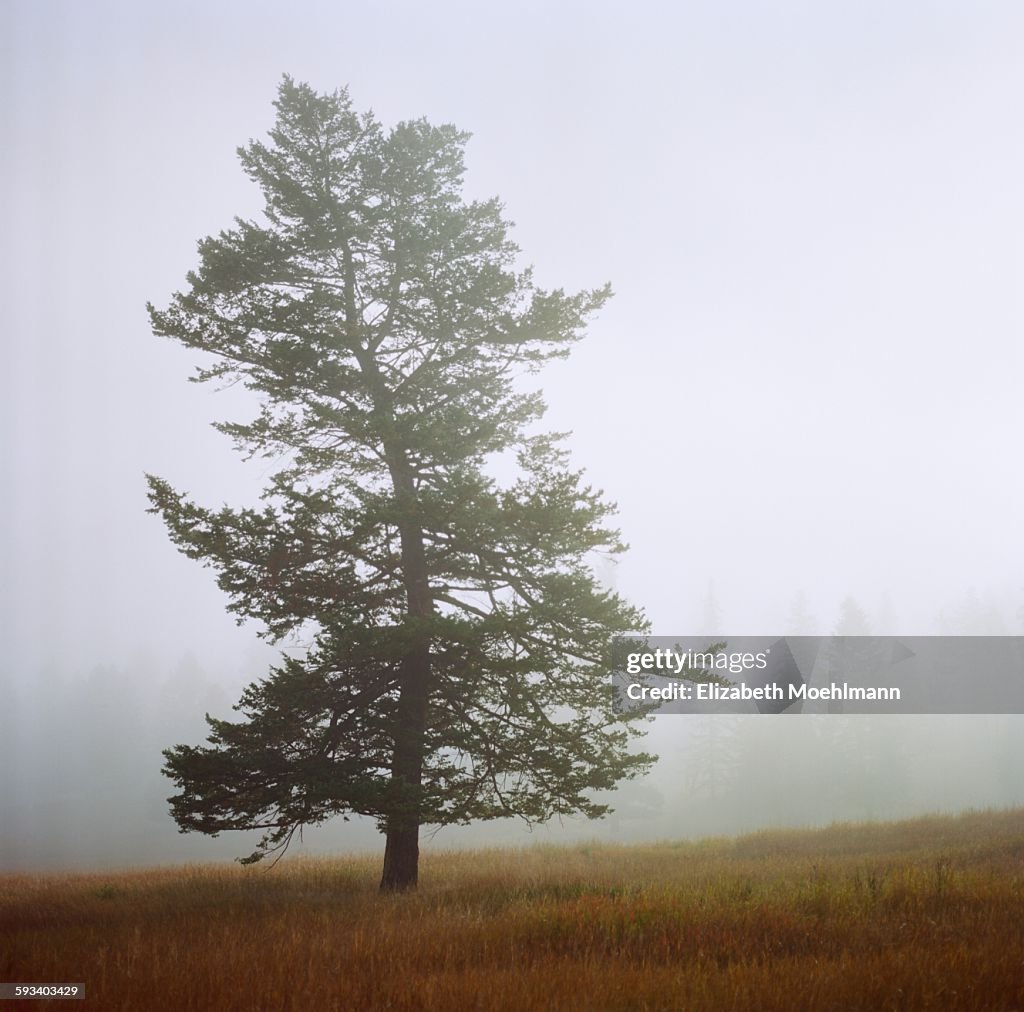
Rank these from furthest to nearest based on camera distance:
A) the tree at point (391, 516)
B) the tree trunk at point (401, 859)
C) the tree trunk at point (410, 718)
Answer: the tree trunk at point (401, 859), the tree at point (391, 516), the tree trunk at point (410, 718)

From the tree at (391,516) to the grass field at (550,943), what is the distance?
1541 mm

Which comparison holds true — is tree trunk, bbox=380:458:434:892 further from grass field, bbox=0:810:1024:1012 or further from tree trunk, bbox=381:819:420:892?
grass field, bbox=0:810:1024:1012

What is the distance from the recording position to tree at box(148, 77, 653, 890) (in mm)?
10297

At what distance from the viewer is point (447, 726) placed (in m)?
11.2

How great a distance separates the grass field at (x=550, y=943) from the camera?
518 centimetres

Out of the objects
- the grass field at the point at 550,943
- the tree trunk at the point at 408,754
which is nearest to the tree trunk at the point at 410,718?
the tree trunk at the point at 408,754

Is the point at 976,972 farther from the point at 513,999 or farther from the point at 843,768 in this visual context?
the point at 843,768

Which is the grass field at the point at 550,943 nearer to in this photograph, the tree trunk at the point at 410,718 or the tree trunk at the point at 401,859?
the tree trunk at the point at 401,859

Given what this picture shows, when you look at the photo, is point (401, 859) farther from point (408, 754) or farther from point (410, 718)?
point (410, 718)

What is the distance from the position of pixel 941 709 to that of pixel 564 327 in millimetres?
63613

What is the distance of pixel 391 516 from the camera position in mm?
10430

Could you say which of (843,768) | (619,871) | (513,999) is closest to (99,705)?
(843,768)

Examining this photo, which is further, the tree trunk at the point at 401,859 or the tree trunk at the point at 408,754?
the tree trunk at the point at 401,859

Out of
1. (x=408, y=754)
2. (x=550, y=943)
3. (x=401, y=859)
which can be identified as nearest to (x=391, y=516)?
(x=408, y=754)
